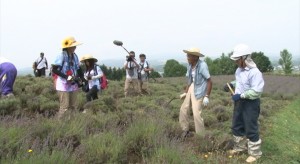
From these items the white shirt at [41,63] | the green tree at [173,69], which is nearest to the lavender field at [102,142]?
the white shirt at [41,63]

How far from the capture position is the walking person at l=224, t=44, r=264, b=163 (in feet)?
20.7

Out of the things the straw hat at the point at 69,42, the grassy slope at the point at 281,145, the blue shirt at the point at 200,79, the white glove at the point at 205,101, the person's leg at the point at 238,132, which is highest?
the straw hat at the point at 69,42

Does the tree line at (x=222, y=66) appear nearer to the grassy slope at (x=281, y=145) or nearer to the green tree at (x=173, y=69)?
the green tree at (x=173, y=69)

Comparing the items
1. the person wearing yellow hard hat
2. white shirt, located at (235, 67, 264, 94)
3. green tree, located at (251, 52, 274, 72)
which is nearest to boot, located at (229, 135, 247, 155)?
white shirt, located at (235, 67, 264, 94)

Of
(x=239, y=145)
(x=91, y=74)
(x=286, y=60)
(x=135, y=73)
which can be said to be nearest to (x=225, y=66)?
(x=286, y=60)

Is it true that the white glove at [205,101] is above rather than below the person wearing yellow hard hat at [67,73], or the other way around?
below

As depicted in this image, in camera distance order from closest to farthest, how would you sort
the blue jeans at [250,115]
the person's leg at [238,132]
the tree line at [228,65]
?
the blue jeans at [250,115] → the person's leg at [238,132] → the tree line at [228,65]

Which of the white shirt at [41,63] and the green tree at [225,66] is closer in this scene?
the white shirt at [41,63]

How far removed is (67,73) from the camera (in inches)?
307

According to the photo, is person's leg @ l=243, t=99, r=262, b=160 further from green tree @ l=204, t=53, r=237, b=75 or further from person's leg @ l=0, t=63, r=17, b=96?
green tree @ l=204, t=53, r=237, b=75

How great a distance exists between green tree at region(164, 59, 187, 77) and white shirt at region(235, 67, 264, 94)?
196ft

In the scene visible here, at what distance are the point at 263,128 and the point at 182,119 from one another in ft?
9.37

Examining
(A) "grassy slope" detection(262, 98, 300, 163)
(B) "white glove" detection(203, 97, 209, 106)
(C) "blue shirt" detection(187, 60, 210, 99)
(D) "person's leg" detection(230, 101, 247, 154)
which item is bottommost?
(A) "grassy slope" detection(262, 98, 300, 163)

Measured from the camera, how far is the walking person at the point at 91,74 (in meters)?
9.75
